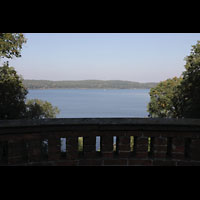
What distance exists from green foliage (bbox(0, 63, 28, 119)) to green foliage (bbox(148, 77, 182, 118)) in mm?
19313

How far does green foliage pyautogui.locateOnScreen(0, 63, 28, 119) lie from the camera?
15.5 m

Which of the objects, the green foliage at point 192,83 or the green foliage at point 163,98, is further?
the green foliage at point 163,98

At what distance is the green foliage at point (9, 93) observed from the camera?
50.8 ft

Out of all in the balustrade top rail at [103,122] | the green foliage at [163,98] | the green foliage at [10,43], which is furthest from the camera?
the green foliage at [163,98]

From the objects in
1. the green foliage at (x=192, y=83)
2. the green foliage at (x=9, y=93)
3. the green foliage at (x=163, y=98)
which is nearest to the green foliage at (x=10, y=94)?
the green foliage at (x=9, y=93)

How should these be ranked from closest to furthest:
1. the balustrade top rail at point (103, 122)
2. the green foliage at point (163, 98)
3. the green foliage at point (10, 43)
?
the balustrade top rail at point (103, 122) < the green foliage at point (10, 43) < the green foliage at point (163, 98)

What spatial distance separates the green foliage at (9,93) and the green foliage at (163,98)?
63.4 feet

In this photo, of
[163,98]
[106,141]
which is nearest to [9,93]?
[106,141]

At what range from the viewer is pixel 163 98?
3016 cm

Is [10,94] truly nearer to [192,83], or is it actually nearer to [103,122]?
[192,83]

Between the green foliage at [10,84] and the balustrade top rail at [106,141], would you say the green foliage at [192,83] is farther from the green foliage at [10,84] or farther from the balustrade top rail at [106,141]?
the balustrade top rail at [106,141]

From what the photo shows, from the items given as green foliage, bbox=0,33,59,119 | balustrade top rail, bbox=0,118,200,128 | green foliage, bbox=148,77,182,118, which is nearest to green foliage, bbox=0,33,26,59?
green foliage, bbox=0,33,59,119

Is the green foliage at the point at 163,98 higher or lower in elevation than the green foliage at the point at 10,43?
lower

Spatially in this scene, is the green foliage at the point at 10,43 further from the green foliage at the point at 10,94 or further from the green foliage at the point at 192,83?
the green foliage at the point at 192,83
